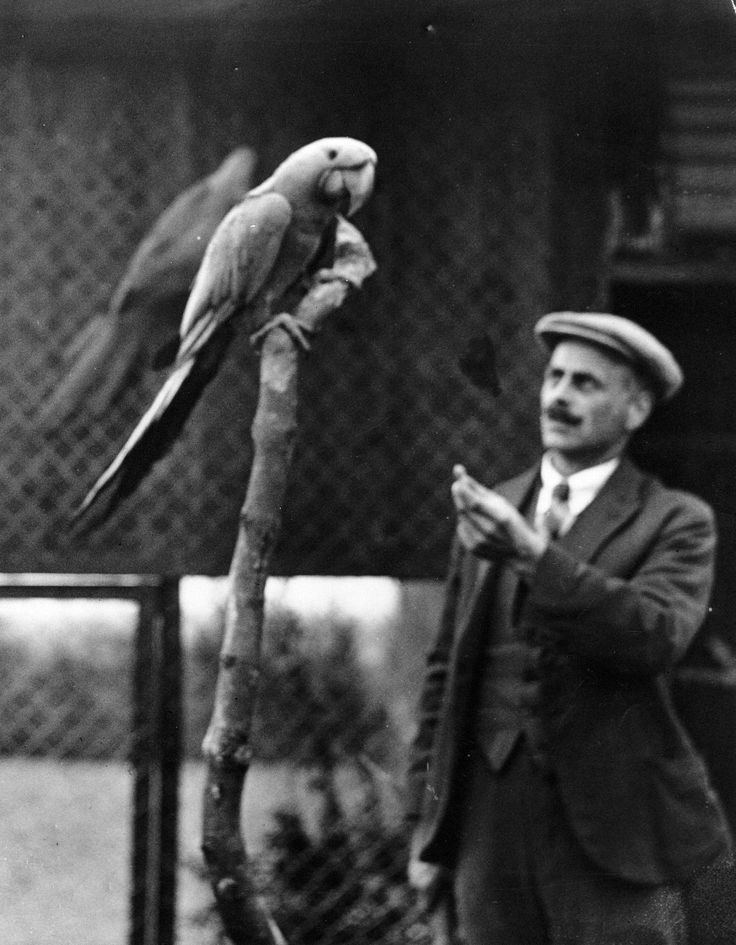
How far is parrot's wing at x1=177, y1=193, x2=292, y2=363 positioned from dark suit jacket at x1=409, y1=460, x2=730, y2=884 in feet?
2.63

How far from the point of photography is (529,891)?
267 cm

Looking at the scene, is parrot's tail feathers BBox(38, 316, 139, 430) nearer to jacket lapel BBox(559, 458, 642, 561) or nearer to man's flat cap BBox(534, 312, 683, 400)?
man's flat cap BBox(534, 312, 683, 400)

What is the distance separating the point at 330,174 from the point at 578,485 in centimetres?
94

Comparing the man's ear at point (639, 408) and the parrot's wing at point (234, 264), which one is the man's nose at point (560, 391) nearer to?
the man's ear at point (639, 408)

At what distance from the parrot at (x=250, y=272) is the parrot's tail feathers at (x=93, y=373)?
0.11 meters

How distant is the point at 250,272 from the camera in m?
2.83

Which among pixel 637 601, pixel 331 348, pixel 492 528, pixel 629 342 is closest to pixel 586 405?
pixel 629 342

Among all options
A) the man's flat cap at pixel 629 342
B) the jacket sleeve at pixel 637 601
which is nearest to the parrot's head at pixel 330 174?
the man's flat cap at pixel 629 342

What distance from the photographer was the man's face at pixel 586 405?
2756mm

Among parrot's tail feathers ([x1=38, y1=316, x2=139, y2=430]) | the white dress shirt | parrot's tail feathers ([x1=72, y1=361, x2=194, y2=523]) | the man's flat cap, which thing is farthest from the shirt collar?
parrot's tail feathers ([x1=38, y1=316, x2=139, y2=430])

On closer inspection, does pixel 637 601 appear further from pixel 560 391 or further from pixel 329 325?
pixel 329 325

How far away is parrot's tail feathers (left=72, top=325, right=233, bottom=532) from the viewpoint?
2883 millimetres

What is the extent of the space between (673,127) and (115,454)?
1.57 m

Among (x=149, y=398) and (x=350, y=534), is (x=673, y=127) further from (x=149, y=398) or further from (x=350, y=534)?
(x=149, y=398)
